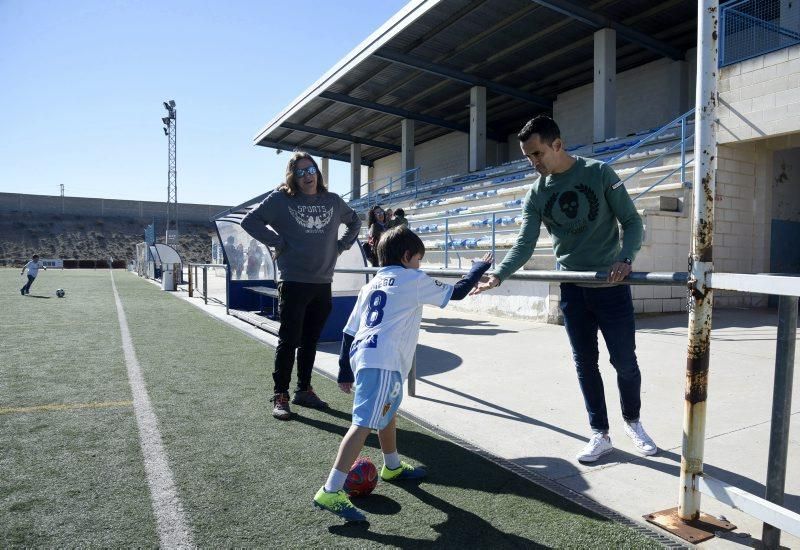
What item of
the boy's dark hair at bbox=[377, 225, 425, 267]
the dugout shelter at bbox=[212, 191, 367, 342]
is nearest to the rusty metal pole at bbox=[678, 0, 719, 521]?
the boy's dark hair at bbox=[377, 225, 425, 267]

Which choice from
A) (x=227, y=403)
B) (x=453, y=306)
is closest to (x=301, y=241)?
(x=227, y=403)

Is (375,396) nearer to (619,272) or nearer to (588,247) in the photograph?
(619,272)

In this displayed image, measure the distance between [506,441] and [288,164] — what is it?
2.35 metres

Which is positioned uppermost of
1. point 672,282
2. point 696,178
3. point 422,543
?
point 696,178

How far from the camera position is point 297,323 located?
386 cm

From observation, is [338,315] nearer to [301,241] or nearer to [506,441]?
[301,241]

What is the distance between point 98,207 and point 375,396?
245 feet

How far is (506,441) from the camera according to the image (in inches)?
127

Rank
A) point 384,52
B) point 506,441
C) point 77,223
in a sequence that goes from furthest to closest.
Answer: point 77,223, point 384,52, point 506,441

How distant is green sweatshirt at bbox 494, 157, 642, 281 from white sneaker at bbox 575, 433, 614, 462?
92 centimetres

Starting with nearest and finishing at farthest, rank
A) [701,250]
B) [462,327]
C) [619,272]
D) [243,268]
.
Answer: [701,250]
[619,272]
[462,327]
[243,268]

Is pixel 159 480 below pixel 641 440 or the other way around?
below

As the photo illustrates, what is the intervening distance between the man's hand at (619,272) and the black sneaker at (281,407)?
2.31 m

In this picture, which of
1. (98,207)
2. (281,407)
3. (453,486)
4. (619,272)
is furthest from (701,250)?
(98,207)
